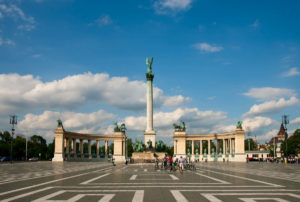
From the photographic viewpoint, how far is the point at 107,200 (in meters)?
13.4

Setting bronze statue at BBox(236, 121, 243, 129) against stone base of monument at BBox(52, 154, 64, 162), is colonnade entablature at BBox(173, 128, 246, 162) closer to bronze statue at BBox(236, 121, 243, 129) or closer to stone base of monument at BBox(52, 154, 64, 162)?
bronze statue at BBox(236, 121, 243, 129)

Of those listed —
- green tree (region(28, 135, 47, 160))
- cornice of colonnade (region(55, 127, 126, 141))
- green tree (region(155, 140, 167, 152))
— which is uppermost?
cornice of colonnade (region(55, 127, 126, 141))

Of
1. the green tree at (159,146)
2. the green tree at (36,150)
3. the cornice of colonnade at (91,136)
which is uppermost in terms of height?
the cornice of colonnade at (91,136)

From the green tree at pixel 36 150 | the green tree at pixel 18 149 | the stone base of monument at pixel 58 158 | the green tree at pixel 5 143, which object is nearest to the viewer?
the stone base of monument at pixel 58 158

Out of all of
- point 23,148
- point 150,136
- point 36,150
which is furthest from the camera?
point 36,150

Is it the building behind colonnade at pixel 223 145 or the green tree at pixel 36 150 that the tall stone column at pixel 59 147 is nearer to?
the building behind colonnade at pixel 223 145

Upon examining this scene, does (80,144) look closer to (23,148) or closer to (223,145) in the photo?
(23,148)

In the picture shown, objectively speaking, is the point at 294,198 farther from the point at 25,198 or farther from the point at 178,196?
the point at 25,198

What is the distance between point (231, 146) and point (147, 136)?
30858 millimetres

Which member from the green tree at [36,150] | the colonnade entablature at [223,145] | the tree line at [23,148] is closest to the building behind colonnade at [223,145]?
the colonnade entablature at [223,145]

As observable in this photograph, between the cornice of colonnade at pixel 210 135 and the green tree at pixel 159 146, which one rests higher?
the cornice of colonnade at pixel 210 135

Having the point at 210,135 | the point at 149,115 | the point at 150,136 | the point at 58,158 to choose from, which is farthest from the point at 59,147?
the point at 210,135

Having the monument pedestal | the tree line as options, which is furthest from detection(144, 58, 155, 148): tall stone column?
the tree line

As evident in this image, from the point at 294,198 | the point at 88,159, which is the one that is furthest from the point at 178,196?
the point at 88,159
